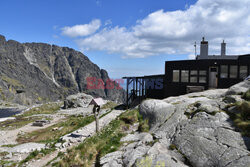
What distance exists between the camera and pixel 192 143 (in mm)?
8062

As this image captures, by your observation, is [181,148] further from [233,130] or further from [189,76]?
[189,76]

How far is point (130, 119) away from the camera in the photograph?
1470 centimetres

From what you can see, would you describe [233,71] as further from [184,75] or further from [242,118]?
[242,118]

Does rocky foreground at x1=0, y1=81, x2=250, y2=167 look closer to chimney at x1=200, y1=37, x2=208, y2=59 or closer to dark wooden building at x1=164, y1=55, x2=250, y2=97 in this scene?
dark wooden building at x1=164, y1=55, x2=250, y2=97

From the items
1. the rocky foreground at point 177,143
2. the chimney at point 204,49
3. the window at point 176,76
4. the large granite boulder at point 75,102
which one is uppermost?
the chimney at point 204,49

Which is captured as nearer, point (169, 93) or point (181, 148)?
point (181, 148)

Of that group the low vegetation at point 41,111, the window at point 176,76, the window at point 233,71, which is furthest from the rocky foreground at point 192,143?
the low vegetation at point 41,111

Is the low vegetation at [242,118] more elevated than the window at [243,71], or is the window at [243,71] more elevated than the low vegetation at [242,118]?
the window at [243,71]

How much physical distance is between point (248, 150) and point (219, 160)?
1.21m

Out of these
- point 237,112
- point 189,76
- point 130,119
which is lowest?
point 130,119

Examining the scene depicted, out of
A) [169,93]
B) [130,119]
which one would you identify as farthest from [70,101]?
[130,119]

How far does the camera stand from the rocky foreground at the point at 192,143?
702 cm

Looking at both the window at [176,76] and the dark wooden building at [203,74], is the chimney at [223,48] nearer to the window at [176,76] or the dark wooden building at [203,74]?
the dark wooden building at [203,74]

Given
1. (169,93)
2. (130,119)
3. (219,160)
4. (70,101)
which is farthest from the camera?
(70,101)
